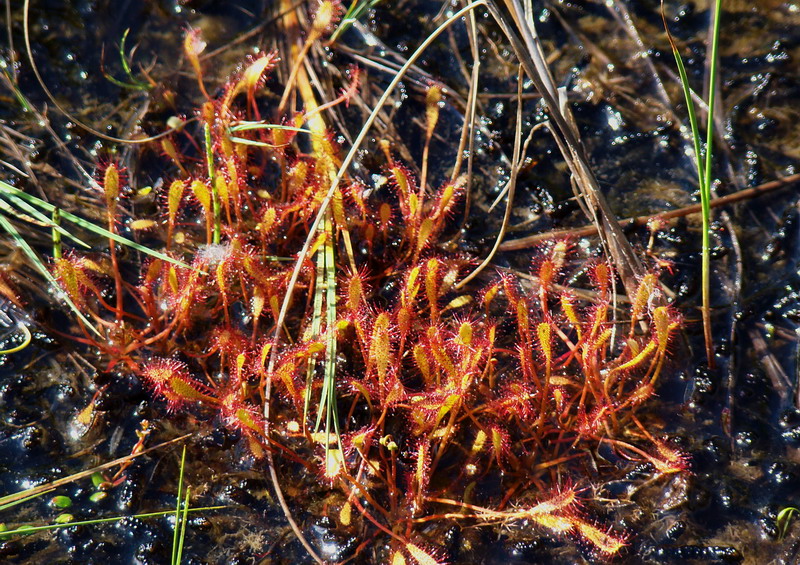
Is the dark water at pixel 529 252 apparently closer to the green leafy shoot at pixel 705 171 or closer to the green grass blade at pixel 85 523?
the green grass blade at pixel 85 523

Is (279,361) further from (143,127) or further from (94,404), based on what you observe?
(143,127)

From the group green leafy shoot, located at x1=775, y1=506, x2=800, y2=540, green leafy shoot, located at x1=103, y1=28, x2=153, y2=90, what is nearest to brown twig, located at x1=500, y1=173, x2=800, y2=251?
green leafy shoot, located at x1=775, y1=506, x2=800, y2=540

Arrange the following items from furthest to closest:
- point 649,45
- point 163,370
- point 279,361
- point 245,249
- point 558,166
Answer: point 649,45 → point 558,166 → point 245,249 → point 279,361 → point 163,370

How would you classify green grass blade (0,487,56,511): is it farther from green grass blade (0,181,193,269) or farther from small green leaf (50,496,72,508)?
green grass blade (0,181,193,269)

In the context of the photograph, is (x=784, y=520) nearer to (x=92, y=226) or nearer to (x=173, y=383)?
(x=173, y=383)

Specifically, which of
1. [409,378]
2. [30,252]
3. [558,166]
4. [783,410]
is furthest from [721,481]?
[30,252]

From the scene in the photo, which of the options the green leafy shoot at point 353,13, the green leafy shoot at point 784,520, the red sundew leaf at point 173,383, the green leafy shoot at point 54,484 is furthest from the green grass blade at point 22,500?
the green leafy shoot at point 784,520
